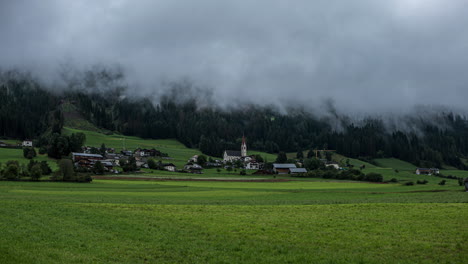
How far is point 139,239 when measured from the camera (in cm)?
2300

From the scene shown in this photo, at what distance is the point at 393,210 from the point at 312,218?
10.2 m

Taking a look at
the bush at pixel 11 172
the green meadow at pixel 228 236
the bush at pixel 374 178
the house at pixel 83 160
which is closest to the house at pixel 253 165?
the bush at pixel 374 178

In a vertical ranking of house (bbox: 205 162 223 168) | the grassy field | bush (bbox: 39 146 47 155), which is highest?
bush (bbox: 39 146 47 155)

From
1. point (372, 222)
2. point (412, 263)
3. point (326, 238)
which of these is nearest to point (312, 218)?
point (372, 222)

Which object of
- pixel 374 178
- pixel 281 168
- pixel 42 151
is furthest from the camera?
pixel 281 168

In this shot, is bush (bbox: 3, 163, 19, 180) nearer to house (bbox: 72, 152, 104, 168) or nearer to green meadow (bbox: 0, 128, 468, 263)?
house (bbox: 72, 152, 104, 168)

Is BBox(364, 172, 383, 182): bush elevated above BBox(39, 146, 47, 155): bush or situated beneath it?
situated beneath

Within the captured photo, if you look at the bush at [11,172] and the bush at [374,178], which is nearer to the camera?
the bush at [11,172]

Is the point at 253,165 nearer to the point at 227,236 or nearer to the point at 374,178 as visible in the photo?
the point at 374,178

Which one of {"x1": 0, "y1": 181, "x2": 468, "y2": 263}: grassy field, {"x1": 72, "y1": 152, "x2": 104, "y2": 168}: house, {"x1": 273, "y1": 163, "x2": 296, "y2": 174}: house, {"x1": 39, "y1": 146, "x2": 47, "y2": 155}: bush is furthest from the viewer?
{"x1": 273, "y1": 163, "x2": 296, "y2": 174}: house

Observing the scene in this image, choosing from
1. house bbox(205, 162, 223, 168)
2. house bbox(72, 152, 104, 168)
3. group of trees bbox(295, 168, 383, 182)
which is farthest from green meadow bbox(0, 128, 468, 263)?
house bbox(205, 162, 223, 168)

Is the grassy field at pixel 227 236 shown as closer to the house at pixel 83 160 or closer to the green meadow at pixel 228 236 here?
the green meadow at pixel 228 236

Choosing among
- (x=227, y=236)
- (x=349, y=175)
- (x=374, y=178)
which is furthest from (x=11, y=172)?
(x=374, y=178)

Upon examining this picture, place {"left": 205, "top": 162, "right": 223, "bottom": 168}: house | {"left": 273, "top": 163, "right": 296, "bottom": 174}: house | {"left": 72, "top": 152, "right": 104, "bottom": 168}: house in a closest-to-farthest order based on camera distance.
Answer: {"left": 72, "top": 152, "right": 104, "bottom": 168}: house < {"left": 273, "top": 163, "right": 296, "bottom": 174}: house < {"left": 205, "top": 162, "right": 223, "bottom": 168}: house
